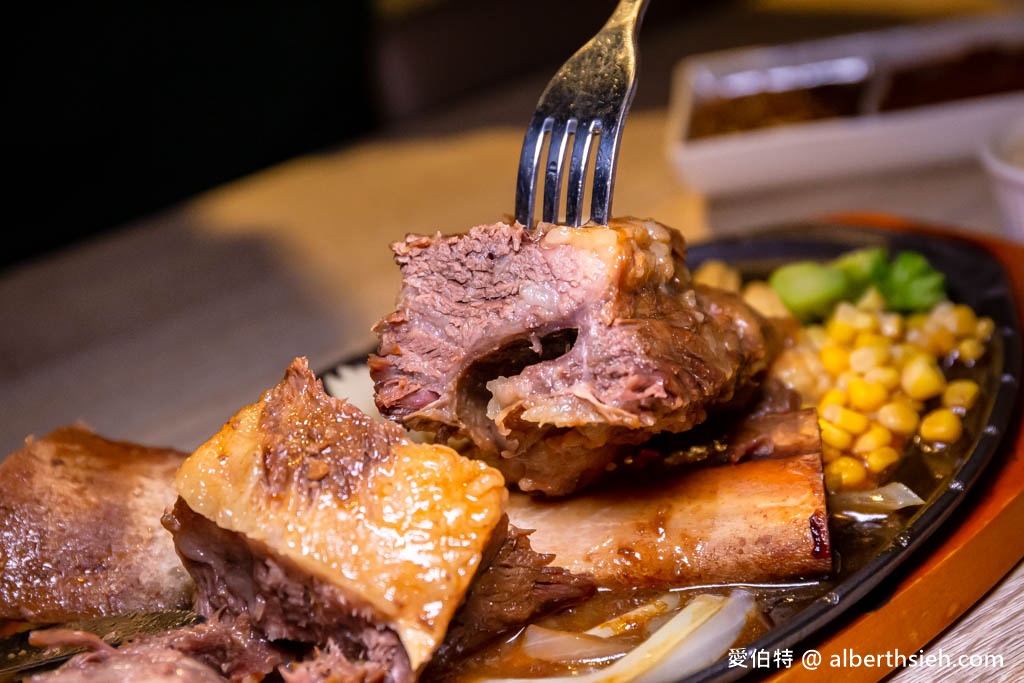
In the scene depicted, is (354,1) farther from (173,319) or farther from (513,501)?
(513,501)

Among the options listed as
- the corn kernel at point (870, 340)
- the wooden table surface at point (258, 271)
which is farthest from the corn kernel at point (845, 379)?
the wooden table surface at point (258, 271)

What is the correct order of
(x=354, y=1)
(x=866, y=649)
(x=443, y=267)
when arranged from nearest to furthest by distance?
(x=866, y=649), (x=443, y=267), (x=354, y=1)

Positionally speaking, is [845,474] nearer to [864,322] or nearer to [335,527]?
[864,322]

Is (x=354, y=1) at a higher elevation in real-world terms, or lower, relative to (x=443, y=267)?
higher

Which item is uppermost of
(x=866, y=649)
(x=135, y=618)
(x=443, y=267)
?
(x=443, y=267)

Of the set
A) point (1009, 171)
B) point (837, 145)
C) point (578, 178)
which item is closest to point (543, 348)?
point (578, 178)

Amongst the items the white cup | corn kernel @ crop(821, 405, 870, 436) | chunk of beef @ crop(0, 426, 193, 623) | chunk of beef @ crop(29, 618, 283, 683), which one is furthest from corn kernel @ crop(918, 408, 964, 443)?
chunk of beef @ crop(0, 426, 193, 623)

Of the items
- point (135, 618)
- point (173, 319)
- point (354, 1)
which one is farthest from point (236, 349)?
point (354, 1)

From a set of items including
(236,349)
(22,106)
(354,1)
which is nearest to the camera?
(236,349)
